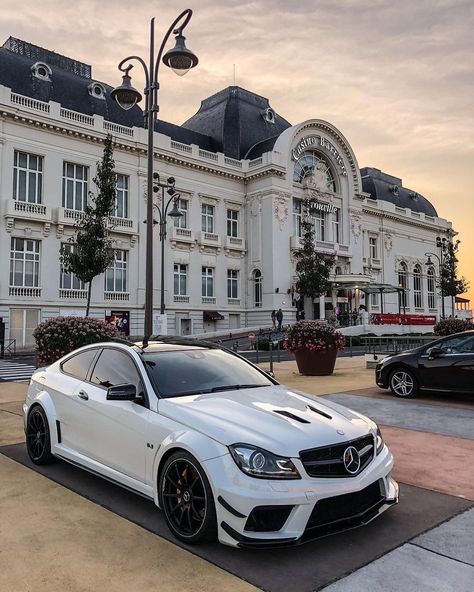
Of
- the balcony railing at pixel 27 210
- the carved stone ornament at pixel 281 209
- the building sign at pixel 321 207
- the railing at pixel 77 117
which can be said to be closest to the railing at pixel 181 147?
the railing at pixel 77 117

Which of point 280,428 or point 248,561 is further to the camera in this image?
point 280,428

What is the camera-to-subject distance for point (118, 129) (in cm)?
3916

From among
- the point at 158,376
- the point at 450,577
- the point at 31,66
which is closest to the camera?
the point at 450,577

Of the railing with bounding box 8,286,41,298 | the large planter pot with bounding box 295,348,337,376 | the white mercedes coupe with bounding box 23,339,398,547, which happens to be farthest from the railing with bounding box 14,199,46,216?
the white mercedes coupe with bounding box 23,339,398,547

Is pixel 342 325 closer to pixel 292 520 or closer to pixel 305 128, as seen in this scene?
pixel 305 128

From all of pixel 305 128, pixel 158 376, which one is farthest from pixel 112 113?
pixel 158 376

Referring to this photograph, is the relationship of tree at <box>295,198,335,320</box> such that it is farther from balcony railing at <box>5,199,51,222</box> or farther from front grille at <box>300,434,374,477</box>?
front grille at <box>300,434,374,477</box>

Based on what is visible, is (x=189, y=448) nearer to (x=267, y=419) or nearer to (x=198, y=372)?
(x=267, y=419)

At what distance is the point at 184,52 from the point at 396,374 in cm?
897

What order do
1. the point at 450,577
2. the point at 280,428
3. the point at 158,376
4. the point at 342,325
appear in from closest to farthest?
the point at 450,577
the point at 280,428
the point at 158,376
the point at 342,325

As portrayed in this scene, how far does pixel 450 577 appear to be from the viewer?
3.31 metres

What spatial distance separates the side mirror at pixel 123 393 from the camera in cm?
449


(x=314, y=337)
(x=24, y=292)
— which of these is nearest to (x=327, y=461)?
(x=314, y=337)

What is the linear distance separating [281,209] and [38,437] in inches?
1650
